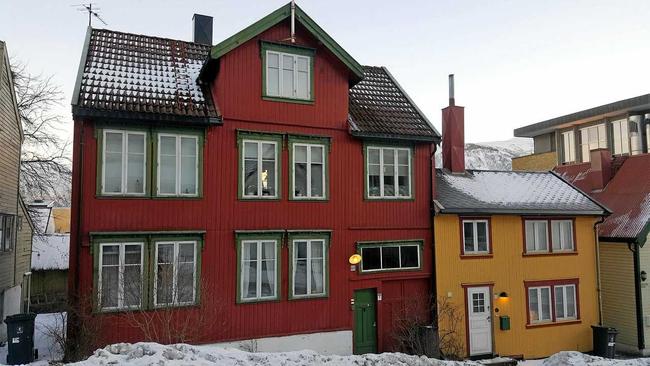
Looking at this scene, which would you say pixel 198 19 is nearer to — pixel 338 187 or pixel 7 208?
pixel 338 187

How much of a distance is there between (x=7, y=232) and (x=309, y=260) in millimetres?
11450

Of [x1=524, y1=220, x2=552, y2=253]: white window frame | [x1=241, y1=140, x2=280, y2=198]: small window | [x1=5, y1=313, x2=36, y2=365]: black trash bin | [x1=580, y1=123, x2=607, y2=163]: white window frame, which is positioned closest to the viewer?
[x1=5, y1=313, x2=36, y2=365]: black trash bin

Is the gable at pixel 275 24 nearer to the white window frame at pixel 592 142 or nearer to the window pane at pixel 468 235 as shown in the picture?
the window pane at pixel 468 235

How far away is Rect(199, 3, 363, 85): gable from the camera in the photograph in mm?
14195

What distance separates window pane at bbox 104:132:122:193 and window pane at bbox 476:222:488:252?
39.0 ft

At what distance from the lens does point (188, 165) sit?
547 inches

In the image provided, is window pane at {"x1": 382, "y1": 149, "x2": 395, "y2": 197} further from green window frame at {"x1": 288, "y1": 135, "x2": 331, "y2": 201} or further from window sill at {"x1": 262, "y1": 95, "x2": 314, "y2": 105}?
window sill at {"x1": 262, "y1": 95, "x2": 314, "y2": 105}

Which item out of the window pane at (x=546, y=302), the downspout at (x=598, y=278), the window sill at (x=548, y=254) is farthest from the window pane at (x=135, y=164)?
the downspout at (x=598, y=278)

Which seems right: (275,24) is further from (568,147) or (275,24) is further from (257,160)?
(568,147)

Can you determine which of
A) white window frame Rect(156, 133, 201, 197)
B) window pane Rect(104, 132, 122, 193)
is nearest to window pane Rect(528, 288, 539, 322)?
white window frame Rect(156, 133, 201, 197)

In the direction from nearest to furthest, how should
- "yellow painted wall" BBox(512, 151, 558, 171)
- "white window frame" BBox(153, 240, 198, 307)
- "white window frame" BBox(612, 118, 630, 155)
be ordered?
"white window frame" BBox(153, 240, 198, 307), "white window frame" BBox(612, 118, 630, 155), "yellow painted wall" BBox(512, 151, 558, 171)

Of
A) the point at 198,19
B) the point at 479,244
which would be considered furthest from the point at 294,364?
the point at 198,19

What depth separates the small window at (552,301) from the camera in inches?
704

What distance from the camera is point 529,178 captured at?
2072cm
